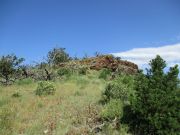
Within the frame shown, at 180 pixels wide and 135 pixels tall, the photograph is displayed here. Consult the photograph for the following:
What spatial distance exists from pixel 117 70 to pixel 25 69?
25.0ft

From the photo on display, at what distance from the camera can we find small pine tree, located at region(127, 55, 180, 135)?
12.0 metres

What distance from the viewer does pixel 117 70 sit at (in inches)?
1241

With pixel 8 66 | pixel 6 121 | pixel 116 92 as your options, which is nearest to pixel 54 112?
pixel 6 121

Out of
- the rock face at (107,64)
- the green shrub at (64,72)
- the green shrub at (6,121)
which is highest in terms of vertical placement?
the rock face at (107,64)

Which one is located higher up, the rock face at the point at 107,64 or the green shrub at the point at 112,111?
the rock face at the point at 107,64

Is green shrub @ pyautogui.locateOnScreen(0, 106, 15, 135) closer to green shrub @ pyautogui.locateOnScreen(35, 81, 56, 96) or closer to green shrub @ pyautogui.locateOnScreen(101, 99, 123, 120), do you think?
green shrub @ pyautogui.locateOnScreen(101, 99, 123, 120)

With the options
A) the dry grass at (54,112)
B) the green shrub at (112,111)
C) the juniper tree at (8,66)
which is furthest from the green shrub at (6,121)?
the juniper tree at (8,66)

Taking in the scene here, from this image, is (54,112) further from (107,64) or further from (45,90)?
(107,64)

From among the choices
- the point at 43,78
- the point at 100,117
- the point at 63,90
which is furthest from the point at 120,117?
the point at 43,78

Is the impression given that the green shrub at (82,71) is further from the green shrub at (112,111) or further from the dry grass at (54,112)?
the green shrub at (112,111)

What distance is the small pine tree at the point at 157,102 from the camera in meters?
12.0

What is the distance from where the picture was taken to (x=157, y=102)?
40.2ft

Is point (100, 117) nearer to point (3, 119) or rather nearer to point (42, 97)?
point (3, 119)

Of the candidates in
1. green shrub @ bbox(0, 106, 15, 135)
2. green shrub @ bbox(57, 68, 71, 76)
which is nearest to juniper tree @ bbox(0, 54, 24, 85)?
green shrub @ bbox(57, 68, 71, 76)
